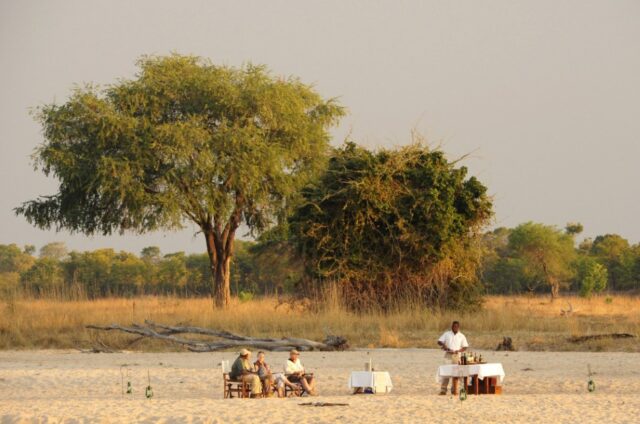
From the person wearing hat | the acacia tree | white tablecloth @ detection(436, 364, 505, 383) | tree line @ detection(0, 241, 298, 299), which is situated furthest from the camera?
tree line @ detection(0, 241, 298, 299)

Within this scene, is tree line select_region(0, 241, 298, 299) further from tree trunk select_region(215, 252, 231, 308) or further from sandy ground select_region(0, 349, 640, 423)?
sandy ground select_region(0, 349, 640, 423)

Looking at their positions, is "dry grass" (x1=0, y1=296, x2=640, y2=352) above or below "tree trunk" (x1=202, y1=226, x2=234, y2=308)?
below

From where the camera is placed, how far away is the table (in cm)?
1706

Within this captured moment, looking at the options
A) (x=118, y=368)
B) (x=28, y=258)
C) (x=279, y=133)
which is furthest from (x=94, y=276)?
(x=118, y=368)

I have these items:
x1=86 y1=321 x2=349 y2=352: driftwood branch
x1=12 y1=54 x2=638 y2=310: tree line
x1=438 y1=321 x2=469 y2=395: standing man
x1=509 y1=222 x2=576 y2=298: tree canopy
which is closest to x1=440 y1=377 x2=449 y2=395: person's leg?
x1=438 y1=321 x2=469 y2=395: standing man

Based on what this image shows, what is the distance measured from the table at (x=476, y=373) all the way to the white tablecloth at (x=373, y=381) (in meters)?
0.91

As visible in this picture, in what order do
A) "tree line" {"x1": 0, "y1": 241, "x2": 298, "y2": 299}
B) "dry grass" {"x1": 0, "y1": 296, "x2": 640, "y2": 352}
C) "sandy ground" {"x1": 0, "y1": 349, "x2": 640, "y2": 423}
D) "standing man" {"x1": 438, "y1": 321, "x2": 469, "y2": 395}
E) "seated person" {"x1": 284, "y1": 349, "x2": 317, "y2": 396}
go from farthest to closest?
"tree line" {"x1": 0, "y1": 241, "x2": 298, "y2": 299} < "dry grass" {"x1": 0, "y1": 296, "x2": 640, "y2": 352} < "seated person" {"x1": 284, "y1": 349, "x2": 317, "y2": 396} < "standing man" {"x1": 438, "y1": 321, "x2": 469, "y2": 395} < "sandy ground" {"x1": 0, "y1": 349, "x2": 640, "y2": 423}

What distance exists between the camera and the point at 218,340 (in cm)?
2767

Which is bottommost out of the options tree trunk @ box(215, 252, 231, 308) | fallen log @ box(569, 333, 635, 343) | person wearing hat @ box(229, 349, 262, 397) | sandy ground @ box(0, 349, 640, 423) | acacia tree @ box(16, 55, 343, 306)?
sandy ground @ box(0, 349, 640, 423)

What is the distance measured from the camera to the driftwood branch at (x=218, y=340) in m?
25.5

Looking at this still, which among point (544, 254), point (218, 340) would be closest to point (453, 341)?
point (218, 340)

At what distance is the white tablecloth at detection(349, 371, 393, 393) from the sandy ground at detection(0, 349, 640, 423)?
261 millimetres

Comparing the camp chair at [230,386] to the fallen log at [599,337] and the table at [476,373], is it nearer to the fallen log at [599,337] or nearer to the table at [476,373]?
the table at [476,373]

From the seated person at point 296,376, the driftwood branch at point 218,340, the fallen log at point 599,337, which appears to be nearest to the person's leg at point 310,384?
the seated person at point 296,376
